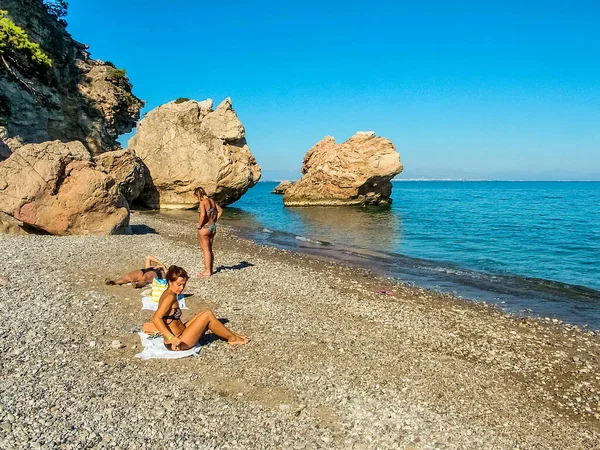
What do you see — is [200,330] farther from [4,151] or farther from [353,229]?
[353,229]

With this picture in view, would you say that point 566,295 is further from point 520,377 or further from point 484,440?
point 484,440

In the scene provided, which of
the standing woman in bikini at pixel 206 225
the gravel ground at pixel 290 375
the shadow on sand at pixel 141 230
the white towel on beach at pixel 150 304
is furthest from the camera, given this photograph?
the shadow on sand at pixel 141 230

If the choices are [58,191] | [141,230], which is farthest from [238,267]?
[141,230]

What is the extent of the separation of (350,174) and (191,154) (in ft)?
68.6

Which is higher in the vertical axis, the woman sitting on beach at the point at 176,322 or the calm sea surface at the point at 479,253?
the woman sitting on beach at the point at 176,322

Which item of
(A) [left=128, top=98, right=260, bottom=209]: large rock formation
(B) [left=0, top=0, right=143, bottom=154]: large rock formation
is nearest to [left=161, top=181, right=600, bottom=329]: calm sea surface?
(A) [left=128, top=98, right=260, bottom=209]: large rock formation

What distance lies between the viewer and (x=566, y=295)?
56.3 ft

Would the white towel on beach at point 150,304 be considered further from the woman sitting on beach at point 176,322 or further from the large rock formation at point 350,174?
the large rock formation at point 350,174

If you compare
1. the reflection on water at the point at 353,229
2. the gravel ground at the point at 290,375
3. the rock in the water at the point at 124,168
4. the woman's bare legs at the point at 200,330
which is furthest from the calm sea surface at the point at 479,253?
the woman's bare legs at the point at 200,330

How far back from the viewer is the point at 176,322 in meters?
8.87

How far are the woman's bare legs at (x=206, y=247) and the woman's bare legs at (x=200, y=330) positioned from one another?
20.7 feet

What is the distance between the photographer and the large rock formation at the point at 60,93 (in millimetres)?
35375

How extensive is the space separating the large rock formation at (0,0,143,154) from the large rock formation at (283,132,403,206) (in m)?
24.5

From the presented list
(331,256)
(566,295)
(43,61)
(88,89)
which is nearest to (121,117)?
(88,89)
